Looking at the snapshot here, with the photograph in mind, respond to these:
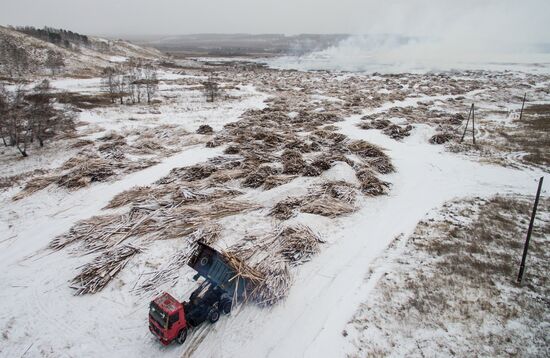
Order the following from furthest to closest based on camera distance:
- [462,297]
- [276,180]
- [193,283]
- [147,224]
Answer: [276,180] < [147,224] < [193,283] < [462,297]

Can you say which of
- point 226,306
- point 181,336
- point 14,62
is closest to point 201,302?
point 226,306

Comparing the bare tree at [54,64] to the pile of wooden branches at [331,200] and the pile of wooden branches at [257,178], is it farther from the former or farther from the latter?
the pile of wooden branches at [331,200]

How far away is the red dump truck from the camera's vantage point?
6.36 m

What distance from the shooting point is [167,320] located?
6.22m

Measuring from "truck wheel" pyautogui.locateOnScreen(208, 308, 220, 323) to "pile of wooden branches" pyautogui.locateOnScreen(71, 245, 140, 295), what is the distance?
136 inches

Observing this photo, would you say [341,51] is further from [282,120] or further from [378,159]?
[378,159]

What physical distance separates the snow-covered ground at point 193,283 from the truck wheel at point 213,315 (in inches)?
6.4

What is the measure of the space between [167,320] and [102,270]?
3769mm

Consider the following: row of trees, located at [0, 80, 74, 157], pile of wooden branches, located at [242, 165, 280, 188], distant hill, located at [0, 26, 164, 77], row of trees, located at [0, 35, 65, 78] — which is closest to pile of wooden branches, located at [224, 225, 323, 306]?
pile of wooden branches, located at [242, 165, 280, 188]

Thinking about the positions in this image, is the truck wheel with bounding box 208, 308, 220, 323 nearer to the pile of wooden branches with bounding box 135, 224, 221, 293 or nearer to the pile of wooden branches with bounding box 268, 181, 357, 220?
the pile of wooden branches with bounding box 135, 224, 221, 293

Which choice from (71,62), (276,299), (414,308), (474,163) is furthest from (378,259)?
(71,62)

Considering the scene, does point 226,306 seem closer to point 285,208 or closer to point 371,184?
point 285,208

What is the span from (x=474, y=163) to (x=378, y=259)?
1247cm

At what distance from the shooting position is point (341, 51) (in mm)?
145375
